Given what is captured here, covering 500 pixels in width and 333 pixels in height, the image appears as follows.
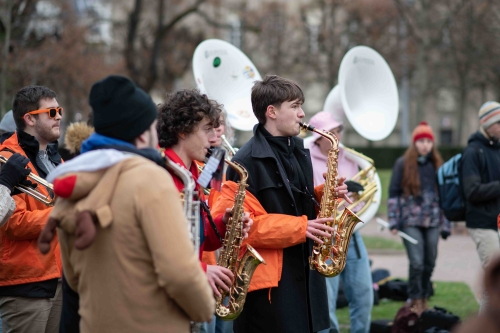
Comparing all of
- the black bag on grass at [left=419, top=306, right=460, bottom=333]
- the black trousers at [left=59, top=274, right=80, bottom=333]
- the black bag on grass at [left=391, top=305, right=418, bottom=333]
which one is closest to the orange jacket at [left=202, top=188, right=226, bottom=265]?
the black trousers at [left=59, top=274, right=80, bottom=333]

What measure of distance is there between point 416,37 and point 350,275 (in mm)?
20710

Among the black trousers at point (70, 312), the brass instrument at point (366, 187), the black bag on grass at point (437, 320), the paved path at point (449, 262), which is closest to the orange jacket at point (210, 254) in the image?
the black trousers at point (70, 312)

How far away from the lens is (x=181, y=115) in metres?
2.61

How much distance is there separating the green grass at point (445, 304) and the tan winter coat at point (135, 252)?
12.7 feet

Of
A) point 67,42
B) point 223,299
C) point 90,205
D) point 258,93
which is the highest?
point 67,42

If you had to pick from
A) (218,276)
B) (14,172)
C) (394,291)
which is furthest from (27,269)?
(394,291)

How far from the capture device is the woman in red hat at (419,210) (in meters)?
5.87

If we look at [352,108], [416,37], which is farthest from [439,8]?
[352,108]

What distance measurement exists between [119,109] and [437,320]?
12.5 feet

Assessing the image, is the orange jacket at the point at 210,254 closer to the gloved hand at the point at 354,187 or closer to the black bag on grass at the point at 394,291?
the gloved hand at the point at 354,187

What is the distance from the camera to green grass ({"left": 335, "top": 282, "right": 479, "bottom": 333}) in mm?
5707

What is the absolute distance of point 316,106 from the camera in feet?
126

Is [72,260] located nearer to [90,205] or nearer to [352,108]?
[90,205]

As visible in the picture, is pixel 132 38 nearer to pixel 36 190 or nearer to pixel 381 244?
pixel 381 244
